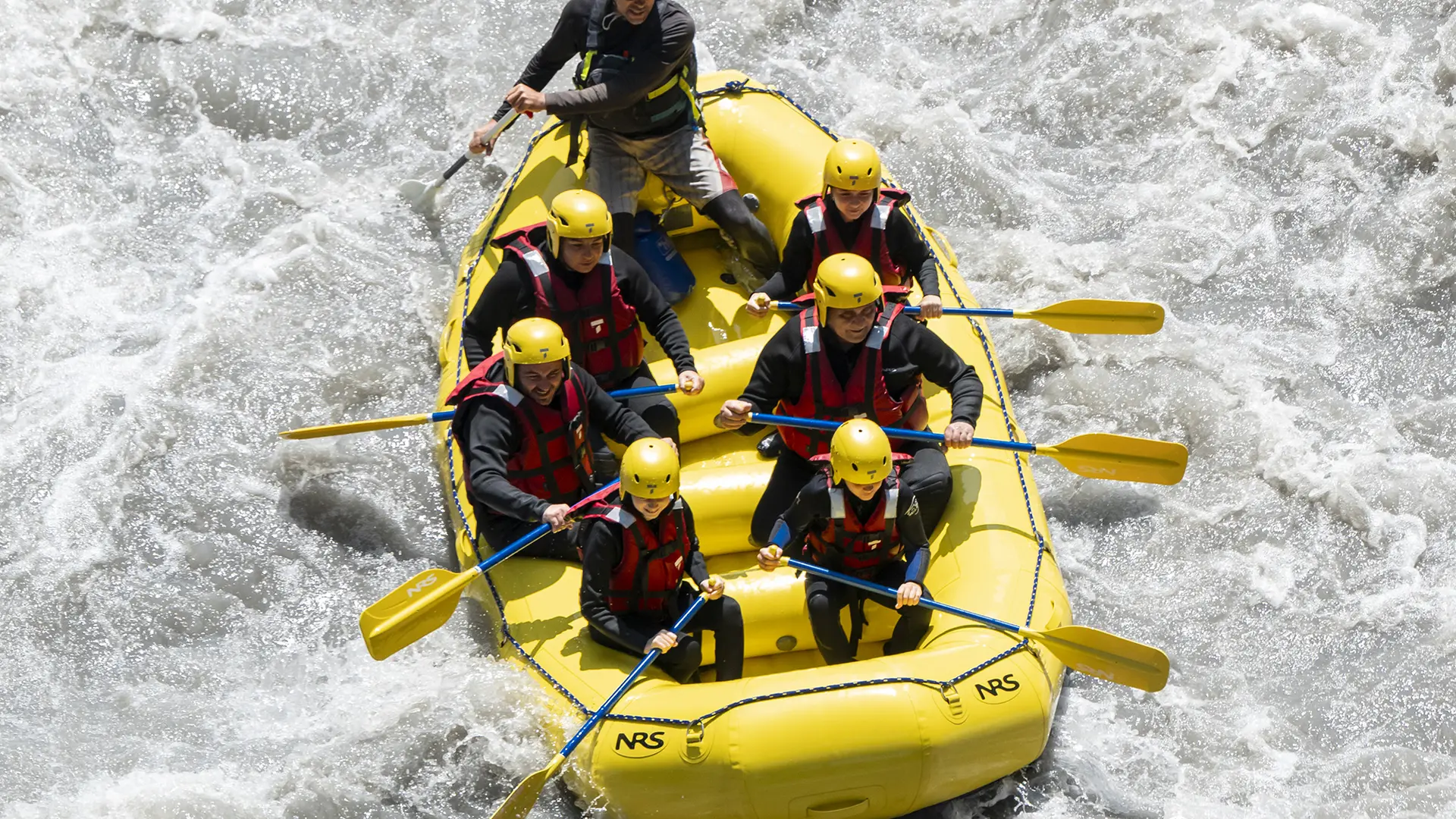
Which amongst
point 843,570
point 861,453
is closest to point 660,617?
point 843,570

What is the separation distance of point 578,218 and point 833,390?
1.05 m

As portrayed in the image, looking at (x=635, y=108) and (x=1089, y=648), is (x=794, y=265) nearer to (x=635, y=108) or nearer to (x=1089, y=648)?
(x=635, y=108)

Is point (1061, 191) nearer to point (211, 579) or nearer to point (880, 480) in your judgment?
point (880, 480)

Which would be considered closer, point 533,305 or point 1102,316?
point 533,305

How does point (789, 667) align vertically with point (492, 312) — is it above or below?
below

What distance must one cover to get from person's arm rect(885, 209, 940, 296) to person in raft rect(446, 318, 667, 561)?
4.23ft

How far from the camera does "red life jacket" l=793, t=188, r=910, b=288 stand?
5727 millimetres

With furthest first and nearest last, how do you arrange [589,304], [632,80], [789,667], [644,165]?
1. [644,165]
2. [632,80]
3. [589,304]
4. [789,667]

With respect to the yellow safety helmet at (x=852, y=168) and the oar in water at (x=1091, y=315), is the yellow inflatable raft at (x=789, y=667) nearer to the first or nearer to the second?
the oar in water at (x=1091, y=315)

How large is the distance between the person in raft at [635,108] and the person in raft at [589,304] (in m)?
0.61

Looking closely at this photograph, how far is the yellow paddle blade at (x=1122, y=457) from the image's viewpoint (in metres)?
5.45

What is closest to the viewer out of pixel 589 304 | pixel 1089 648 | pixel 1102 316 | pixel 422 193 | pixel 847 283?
pixel 1089 648

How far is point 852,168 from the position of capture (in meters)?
5.54

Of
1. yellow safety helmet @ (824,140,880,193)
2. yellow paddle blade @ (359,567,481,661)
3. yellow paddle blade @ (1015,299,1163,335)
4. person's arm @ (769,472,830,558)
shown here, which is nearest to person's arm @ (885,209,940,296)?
yellow safety helmet @ (824,140,880,193)
